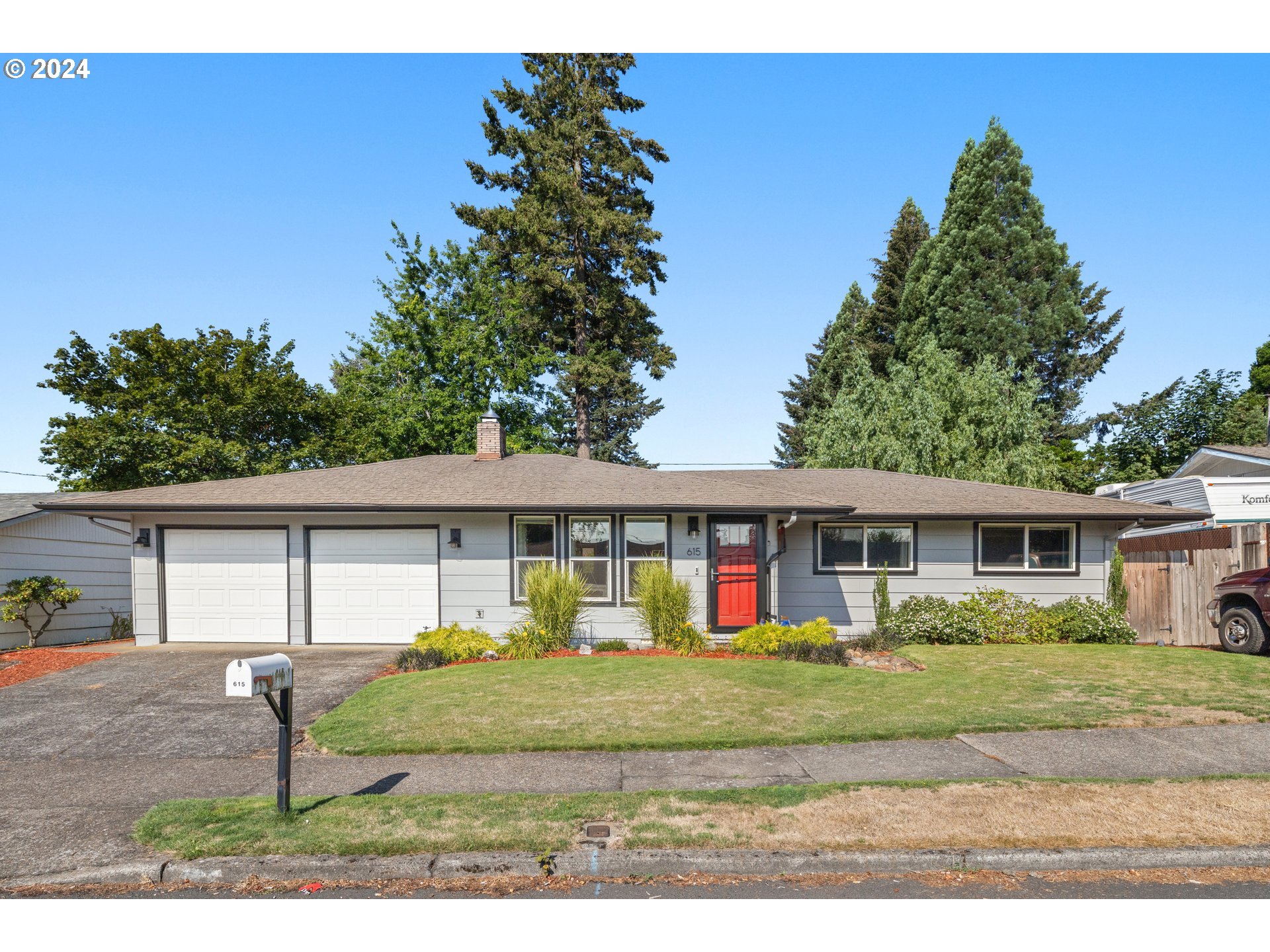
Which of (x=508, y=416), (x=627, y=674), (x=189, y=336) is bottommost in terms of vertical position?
(x=627, y=674)

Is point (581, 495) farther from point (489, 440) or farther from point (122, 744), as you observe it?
point (122, 744)

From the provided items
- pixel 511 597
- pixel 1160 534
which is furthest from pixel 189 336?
pixel 1160 534

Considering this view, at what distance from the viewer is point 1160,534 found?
19453 mm

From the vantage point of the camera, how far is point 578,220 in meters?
30.7

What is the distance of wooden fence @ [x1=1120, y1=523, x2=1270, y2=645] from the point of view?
1482 cm

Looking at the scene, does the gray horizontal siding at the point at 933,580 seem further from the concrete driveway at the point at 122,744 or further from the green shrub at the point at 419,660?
the concrete driveway at the point at 122,744

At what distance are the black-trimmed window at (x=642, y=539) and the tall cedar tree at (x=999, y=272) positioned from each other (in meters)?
23.4

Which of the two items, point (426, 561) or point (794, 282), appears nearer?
point (426, 561)

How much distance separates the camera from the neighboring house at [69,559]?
16016 millimetres

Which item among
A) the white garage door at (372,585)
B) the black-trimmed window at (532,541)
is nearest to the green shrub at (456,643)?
the white garage door at (372,585)

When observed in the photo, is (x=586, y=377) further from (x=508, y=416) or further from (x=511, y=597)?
(x=511, y=597)

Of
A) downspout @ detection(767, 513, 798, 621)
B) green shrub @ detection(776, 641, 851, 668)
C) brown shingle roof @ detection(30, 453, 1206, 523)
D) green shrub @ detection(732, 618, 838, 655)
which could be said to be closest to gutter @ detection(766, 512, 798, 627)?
downspout @ detection(767, 513, 798, 621)

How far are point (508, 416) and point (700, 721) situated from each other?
24339mm
